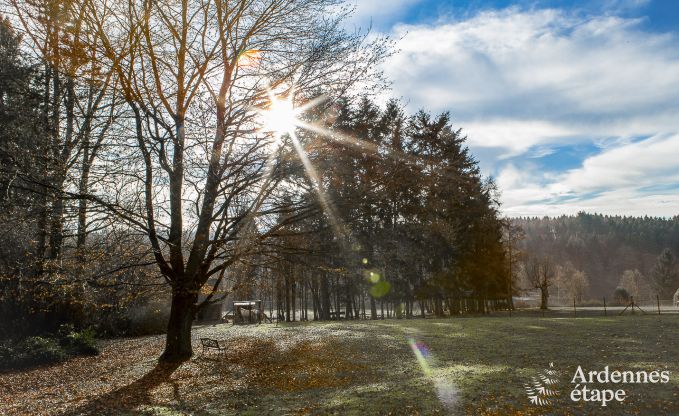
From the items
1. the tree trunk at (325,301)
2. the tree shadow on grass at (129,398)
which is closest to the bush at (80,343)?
Result: the tree shadow on grass at (129,398)

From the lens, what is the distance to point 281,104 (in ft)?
35.7

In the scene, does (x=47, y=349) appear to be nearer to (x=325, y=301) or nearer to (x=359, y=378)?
(x=359, y=378)

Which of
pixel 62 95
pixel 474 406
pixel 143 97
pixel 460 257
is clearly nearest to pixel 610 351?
pixel 474 406

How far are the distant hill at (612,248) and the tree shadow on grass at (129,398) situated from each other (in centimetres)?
9819

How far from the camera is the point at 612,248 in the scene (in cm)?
10912

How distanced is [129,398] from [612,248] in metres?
121

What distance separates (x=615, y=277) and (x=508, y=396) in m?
116

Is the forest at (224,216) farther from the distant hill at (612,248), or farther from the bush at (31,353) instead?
the distant hill at (612,248)

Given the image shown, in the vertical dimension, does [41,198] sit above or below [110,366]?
above

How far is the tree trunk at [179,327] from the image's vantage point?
481 inches

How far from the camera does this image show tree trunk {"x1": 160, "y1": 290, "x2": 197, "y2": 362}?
12.2 m

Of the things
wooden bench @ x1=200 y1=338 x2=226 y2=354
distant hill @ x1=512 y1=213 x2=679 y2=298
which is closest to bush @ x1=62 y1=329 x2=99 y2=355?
wooden bench @ x1=200 y1=338 x2=226 y2=354

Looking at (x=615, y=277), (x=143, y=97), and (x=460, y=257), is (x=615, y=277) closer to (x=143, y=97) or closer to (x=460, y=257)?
(x=460, y=257)

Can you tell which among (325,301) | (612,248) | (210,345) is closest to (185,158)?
(210,345)
